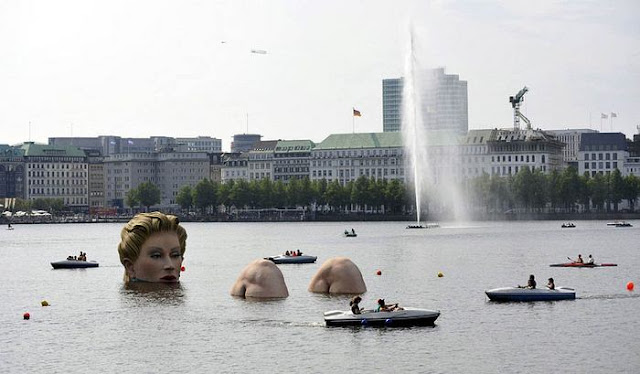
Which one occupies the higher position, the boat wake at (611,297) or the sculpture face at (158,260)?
the sculpture face at (158,260)

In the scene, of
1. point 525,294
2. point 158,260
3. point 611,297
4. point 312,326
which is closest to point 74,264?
point 158,260

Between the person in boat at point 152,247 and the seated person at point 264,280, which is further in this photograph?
the person in boat at point 152,247

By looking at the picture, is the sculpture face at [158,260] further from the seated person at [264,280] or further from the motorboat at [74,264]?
the motorboat at [74,264]

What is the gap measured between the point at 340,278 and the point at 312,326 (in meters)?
13.6

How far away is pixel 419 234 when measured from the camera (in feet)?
618

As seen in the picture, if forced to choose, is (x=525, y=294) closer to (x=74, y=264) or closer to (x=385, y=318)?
(x=385, y=318)

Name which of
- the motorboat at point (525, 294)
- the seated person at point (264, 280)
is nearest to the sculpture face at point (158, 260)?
the seated person at point (264, 280)

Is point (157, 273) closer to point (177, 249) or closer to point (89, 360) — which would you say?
point (177, 249)

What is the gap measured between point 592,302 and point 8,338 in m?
34.5

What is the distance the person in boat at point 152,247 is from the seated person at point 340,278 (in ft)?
31.2

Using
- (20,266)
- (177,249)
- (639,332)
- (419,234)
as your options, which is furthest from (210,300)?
(419,234)

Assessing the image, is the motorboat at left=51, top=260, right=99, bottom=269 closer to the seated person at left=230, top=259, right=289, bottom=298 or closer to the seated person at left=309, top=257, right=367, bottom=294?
the seated person at left=230, top=259, right=289, bottom=298

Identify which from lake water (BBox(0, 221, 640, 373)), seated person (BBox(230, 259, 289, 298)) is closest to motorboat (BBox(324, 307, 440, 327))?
lake water (BBox(0, 221, 640, 373))

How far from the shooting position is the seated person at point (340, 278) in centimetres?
7731
